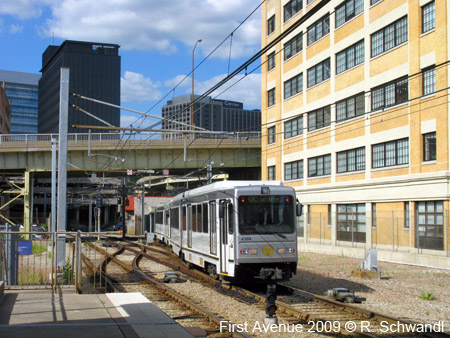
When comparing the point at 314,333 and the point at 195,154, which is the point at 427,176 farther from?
the point at 195,154

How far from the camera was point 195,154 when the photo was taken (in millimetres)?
46219

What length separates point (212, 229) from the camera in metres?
17.3

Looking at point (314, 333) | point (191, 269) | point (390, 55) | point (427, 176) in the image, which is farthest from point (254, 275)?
point (390, 55)

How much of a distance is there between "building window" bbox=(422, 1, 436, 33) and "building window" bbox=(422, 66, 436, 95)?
212 cm

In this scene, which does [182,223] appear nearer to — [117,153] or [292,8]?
[117,153]

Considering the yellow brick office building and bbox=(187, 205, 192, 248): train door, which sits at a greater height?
the yellow brick office building

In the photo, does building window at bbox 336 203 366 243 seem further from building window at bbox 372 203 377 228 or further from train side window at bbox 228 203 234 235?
train side window at bbox 228 203 234 235

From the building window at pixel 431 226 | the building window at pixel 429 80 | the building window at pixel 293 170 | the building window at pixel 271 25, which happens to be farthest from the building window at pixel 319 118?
the building window at pixel 431 226

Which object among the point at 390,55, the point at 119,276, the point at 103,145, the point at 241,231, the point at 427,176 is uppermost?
the point at 390,55

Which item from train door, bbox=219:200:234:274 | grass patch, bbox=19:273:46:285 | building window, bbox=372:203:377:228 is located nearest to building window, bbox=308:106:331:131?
building window, bbox=372:203:377:228

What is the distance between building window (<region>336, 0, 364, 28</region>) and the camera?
33.3m

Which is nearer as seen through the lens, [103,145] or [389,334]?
[389,334]

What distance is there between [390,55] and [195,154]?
20.7 meters

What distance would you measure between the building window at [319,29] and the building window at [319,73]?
2.01 meters
